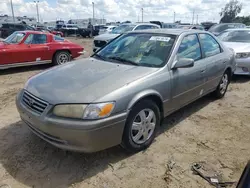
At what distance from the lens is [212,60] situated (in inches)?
179

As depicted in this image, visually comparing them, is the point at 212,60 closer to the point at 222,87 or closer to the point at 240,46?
the point at 222,87

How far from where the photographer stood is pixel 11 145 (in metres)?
3.37

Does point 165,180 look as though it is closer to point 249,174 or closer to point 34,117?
point 249,174

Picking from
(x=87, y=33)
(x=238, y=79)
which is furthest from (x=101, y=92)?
(x=87, y=33)

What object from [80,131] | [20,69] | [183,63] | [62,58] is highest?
[183,63]

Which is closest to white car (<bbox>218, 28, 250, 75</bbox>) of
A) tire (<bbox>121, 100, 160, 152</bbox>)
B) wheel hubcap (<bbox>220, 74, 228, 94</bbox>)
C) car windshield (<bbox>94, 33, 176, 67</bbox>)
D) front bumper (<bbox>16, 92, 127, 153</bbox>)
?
wheel hubcap (<bbox>220, 74, 228, 94</bbox>)

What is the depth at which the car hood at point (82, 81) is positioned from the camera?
271 centimetres

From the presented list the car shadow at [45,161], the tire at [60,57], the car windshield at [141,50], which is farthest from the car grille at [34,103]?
the tire at [60,57]

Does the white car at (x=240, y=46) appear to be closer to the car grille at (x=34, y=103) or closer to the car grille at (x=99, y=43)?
the car grille at (x=99, y=43)

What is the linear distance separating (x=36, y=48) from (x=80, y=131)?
6.56 m

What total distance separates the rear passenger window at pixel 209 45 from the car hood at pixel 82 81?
64.9 inches

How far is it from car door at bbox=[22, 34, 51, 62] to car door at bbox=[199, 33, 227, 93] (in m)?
5.84

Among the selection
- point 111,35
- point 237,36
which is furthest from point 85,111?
point 111,35

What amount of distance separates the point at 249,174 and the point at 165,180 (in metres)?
1.26
